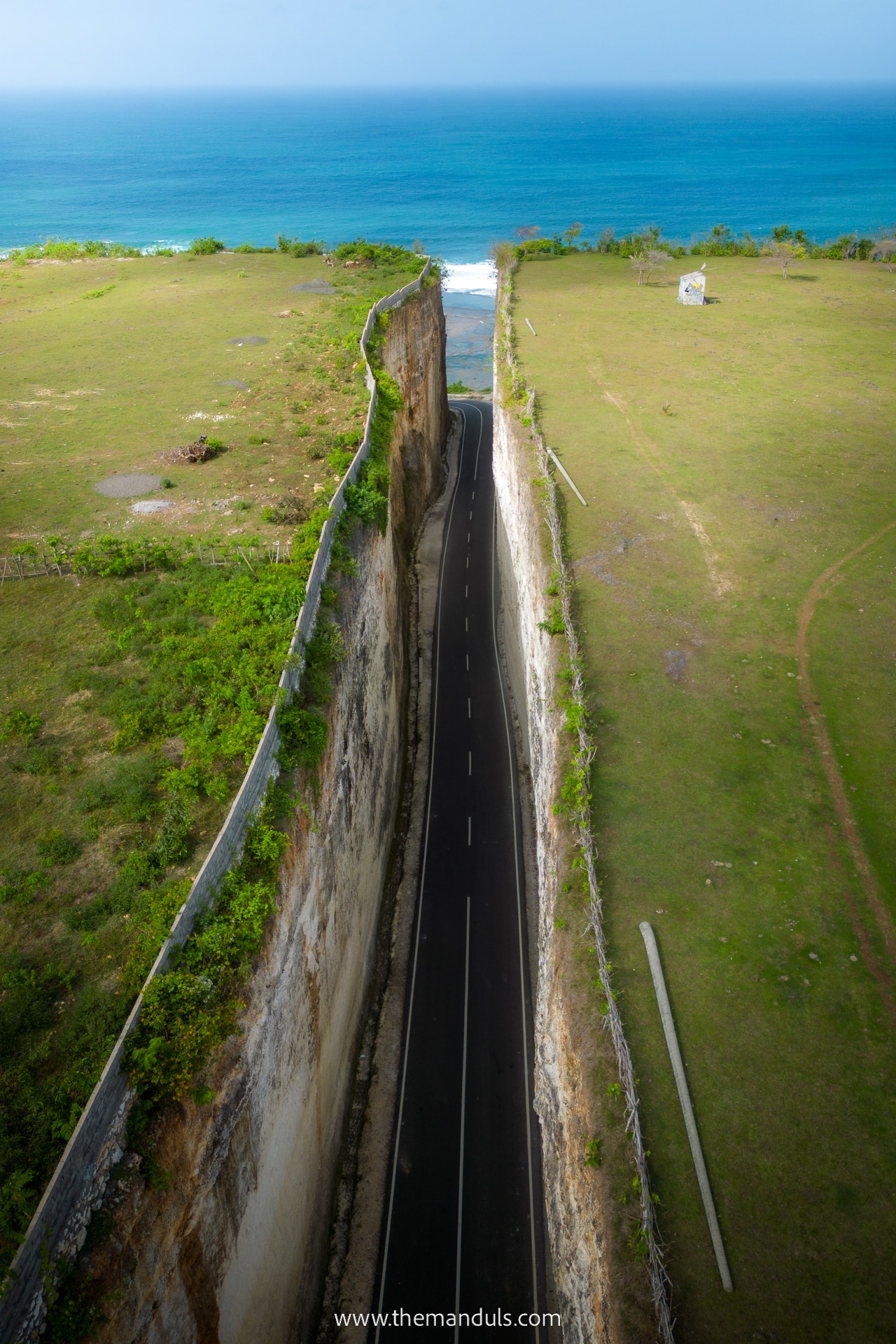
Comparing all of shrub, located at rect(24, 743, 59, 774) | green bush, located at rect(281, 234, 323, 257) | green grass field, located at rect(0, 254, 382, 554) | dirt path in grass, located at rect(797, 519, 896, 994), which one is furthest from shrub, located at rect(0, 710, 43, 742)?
green bush, located at rect(281, 234, 323, 257)

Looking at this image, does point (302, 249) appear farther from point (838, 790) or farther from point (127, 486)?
point (838, 790)

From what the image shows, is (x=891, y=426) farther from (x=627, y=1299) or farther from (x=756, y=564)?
(x=627, y=1299)

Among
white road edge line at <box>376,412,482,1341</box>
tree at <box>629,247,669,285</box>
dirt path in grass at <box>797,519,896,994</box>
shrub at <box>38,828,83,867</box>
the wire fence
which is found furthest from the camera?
tree at <box>629,247,669,285</box>

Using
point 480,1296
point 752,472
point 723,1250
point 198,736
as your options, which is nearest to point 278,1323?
point 480,1296

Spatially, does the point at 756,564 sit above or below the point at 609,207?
below

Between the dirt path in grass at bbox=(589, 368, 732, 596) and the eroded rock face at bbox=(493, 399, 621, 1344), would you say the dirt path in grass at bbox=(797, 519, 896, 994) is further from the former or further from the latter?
the eroded rock face at bbox=(493, 399, 621, 1344)

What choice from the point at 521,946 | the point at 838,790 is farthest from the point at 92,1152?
the point at 838,790

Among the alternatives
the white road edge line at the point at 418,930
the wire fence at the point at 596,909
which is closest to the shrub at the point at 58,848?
the wire fence at the point at 596,909
